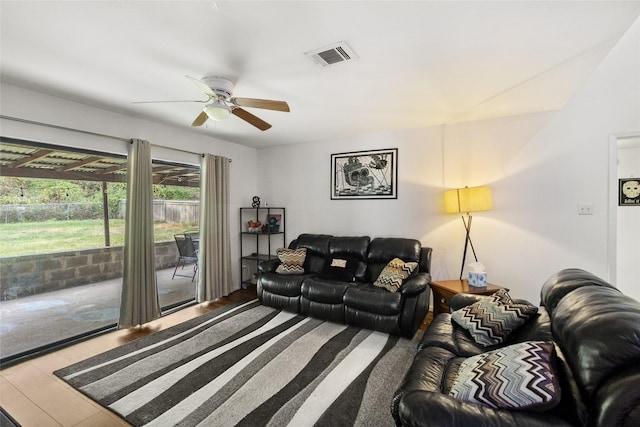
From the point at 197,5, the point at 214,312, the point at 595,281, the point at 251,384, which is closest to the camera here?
the point at 197,5

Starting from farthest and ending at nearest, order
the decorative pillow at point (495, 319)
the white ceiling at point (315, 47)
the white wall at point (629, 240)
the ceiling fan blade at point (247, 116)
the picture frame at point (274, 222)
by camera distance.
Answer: the picture frame at point (274, 222)
the white wall at point (629, 240)
the ceiling fan blade at point (247, 116)
the decorative pillow at point (495, 319)
the white ceiling at point (315, 47)

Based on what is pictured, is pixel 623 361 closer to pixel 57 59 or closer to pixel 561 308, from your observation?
pixel 561 308

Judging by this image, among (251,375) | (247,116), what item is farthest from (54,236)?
(251,375)

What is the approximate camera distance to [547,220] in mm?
3076

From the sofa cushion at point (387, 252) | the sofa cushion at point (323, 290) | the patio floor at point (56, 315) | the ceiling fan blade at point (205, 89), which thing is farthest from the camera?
the sofa cushion at point (387, 252)

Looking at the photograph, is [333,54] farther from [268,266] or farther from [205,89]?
[268,266]

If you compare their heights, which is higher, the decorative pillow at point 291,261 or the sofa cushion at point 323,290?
the decorative pillow at point 291,261

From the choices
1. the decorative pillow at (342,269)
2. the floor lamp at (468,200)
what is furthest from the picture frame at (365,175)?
the decorative pillow at (342,269)

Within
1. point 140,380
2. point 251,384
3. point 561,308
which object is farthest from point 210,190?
point 561,308

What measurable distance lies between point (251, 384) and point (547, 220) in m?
3.46

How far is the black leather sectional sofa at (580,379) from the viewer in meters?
0.93

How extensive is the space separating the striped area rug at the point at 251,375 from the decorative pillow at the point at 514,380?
0.78m

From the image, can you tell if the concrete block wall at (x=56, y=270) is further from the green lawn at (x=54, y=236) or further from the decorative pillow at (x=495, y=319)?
the decorative pillow at (x=495, y=319)

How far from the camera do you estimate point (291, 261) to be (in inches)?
150
